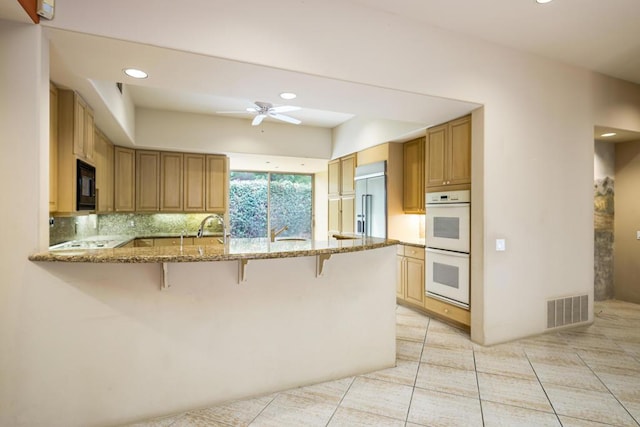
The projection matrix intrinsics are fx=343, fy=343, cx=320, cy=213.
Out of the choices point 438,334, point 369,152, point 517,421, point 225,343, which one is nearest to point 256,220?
point 369,152

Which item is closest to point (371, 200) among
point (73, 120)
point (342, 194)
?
point (342, 194)

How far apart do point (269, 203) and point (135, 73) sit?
5555 mm

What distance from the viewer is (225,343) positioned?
7.68 ft

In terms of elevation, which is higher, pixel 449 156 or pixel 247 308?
pixel 449 156

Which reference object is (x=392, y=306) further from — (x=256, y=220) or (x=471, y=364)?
(x=256, y=220)

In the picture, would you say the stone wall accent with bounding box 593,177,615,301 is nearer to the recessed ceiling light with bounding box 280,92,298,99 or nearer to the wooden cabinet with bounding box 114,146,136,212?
the recessed ceiling light with bounding box 280,92,298,99

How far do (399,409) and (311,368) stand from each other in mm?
681

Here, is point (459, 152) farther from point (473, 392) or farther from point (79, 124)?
point (79, 124)

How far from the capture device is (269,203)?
8.09 meters

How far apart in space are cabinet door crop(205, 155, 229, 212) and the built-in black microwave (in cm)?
226

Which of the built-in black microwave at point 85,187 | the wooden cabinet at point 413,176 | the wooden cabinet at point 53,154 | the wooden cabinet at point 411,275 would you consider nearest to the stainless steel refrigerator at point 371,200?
the wooden cabinet at point 413,176

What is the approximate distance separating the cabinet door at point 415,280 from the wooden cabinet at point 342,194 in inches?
61.6

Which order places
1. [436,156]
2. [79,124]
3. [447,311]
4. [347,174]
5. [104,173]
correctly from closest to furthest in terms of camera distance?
[79,124] → [447,311] → [436,156] → [104,173] → [347,174]

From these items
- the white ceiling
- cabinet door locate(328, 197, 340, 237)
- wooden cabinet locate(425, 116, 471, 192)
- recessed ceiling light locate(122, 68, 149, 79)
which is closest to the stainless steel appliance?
wooden cabinet locate(425, 116, 471, 192)
